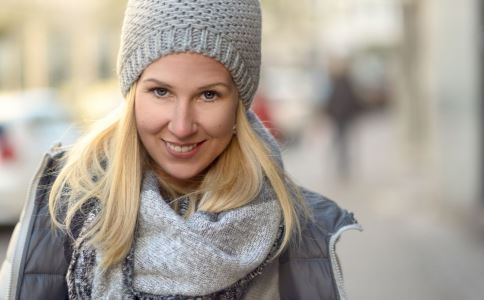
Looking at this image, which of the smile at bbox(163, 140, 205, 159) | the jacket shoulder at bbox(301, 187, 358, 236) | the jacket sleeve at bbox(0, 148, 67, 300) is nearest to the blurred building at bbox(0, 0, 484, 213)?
the jacket shoulder at bbox(301, 187, 358, 236)

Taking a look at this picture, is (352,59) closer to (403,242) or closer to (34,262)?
(403,242)

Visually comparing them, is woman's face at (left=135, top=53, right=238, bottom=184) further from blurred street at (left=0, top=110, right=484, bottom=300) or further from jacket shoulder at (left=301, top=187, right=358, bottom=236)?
blurred street at (left=0, top=110, right=484, bottom=300)

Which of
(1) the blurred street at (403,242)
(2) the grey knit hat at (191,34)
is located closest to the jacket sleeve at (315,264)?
(2) the grey knit hat at (191,34)

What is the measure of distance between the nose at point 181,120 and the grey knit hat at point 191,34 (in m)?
0.15

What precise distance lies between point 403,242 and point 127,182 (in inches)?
261

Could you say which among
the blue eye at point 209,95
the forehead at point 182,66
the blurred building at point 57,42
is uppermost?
the forehead at point 182,66

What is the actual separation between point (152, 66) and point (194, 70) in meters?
0.12

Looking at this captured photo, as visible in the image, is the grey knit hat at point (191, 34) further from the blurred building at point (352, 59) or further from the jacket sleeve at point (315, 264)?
the blurred building at point (352, 59)

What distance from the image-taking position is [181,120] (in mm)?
2404

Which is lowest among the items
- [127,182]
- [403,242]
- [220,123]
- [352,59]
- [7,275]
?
[352,59]

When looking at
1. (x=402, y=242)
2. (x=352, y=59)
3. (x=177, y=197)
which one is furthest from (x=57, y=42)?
(x=177, y=197)

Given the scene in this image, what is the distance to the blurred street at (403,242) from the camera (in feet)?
22.9

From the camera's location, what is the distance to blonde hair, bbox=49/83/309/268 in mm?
2404

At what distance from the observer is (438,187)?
10.5 metres
